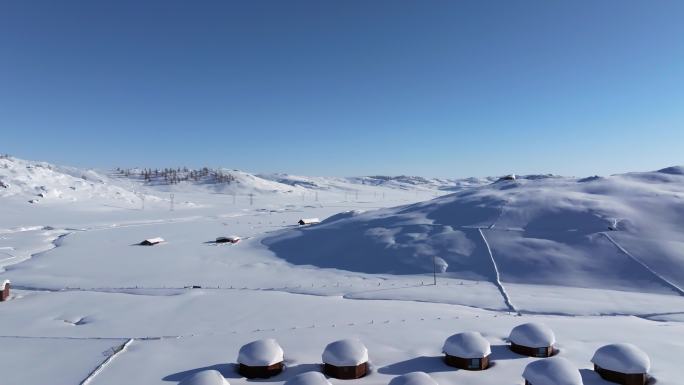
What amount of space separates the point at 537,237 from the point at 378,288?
16.7m

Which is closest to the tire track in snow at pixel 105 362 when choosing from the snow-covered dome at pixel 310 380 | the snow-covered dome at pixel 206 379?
the snow-covered dome at pixel 206 379

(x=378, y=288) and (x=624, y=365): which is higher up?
(x=624, y=365)

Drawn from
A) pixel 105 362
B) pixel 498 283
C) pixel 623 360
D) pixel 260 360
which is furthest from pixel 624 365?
pixel 105 362

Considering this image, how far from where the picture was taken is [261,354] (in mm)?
16562

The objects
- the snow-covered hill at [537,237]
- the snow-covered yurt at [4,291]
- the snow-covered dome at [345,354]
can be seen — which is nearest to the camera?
the snow-covered dome at [345,354]

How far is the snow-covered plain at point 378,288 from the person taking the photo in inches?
734

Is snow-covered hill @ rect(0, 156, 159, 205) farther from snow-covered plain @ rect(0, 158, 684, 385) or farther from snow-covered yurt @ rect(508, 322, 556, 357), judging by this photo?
snow-covered yurt @ rect(508, 322, 556, 357)

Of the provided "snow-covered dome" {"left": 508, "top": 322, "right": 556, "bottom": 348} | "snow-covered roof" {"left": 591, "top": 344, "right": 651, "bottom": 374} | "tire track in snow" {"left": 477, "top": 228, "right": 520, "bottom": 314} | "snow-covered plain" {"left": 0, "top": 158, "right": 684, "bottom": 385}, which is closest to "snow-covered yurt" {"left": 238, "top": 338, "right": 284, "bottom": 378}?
"snow-covered plain" {"left": 0, "top": 158, "right": 684, "bottom": 385}

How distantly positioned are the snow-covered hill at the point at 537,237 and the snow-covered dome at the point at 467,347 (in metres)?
18.4

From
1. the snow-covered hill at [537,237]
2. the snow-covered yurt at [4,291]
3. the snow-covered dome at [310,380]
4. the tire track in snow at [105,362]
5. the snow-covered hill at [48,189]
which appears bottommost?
the tire track in snow at [105,362]

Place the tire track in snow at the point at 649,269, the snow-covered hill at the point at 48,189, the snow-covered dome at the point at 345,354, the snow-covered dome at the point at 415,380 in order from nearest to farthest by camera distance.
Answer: the snow-covered dome at the point at 415,380
the snow-covered dome at the point at 345,354
the tire track in snow at the point at 649,269
the snow-covered hill at the point at 48,189

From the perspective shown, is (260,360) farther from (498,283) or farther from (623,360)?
(498,283)

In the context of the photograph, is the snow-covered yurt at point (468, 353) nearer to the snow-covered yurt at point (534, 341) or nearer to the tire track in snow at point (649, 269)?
the snow-covered yurt at point (534, 341)

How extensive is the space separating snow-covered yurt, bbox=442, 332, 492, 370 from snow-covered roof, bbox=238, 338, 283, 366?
689 centimetres
